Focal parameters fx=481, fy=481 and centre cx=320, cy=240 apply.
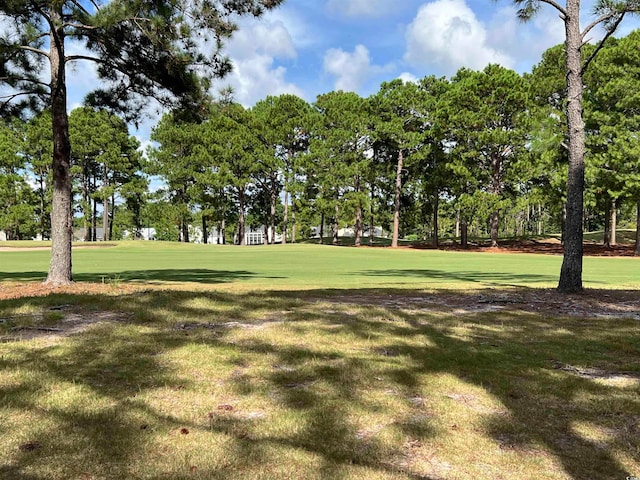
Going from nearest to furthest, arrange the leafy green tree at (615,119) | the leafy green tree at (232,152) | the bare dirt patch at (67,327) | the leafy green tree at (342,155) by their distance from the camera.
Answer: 1. the bare dirt patch at (67,327)
2. the leafy green tree at (615,119)
3. the leafy green tree at (342,155)
4. the leafy green tree at (232,152)

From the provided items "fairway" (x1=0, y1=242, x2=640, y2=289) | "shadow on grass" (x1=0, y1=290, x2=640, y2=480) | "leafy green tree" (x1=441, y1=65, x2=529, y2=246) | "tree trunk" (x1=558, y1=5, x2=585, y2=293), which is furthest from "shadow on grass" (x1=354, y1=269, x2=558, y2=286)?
"leafy green tree" (x1=441, y1=65, x2=529, y2=246)

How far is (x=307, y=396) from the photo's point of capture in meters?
3.77

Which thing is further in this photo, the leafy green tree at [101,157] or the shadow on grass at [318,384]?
the leafy green tree at [101,157]

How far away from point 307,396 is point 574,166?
9184mm

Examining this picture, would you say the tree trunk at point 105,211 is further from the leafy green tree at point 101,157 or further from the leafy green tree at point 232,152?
the leafy green tree at point 232,152

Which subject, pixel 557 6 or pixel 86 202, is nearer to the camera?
pixel 557 6

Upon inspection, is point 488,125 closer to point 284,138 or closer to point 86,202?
point 284,138

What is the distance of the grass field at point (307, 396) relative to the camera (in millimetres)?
2785

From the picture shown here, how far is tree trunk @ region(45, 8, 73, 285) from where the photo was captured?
35.0 feet

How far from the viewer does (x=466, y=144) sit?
4562cm

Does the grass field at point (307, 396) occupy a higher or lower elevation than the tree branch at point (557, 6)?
lower

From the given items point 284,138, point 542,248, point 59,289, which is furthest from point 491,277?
point 284,138

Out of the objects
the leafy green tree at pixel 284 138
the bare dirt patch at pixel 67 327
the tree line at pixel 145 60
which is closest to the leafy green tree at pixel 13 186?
the leafy green tree at pixel 284 138

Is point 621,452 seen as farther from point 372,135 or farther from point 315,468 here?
point 372,135
